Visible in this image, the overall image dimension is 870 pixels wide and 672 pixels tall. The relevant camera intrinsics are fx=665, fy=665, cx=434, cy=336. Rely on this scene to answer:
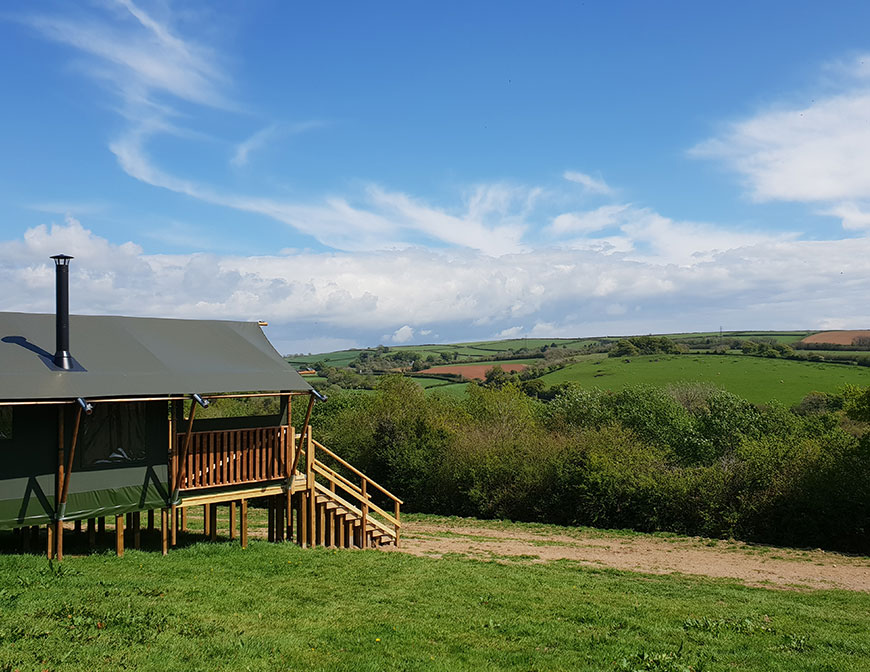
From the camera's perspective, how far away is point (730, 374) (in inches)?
2707

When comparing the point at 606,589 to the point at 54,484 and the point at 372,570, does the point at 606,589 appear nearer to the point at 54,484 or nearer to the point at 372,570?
the point at 372,570

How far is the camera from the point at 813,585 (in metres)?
16.4

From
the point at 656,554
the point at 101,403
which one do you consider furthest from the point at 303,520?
the point at 656,554

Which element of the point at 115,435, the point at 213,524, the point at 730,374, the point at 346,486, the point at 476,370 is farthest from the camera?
the point at 476,370

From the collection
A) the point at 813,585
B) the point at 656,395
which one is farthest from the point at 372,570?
the point at 656,395

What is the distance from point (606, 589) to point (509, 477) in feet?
58.0

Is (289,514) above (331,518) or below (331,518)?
above

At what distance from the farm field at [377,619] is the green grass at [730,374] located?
165 ft

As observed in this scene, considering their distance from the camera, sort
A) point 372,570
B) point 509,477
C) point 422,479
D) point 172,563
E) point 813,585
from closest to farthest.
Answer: point 172,563 < point 372,570 < point 813,585 < point 509,477 < point 422,479

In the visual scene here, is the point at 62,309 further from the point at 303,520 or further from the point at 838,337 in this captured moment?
the point at 838,337

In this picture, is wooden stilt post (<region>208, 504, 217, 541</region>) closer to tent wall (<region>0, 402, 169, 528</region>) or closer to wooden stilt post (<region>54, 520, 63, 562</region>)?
tent wall (<region>0, 402, 169, 528</region>)

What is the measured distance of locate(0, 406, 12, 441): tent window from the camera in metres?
12.4

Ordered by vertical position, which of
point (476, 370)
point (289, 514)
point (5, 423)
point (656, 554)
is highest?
point (5, 423)

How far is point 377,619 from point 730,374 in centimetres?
6676
